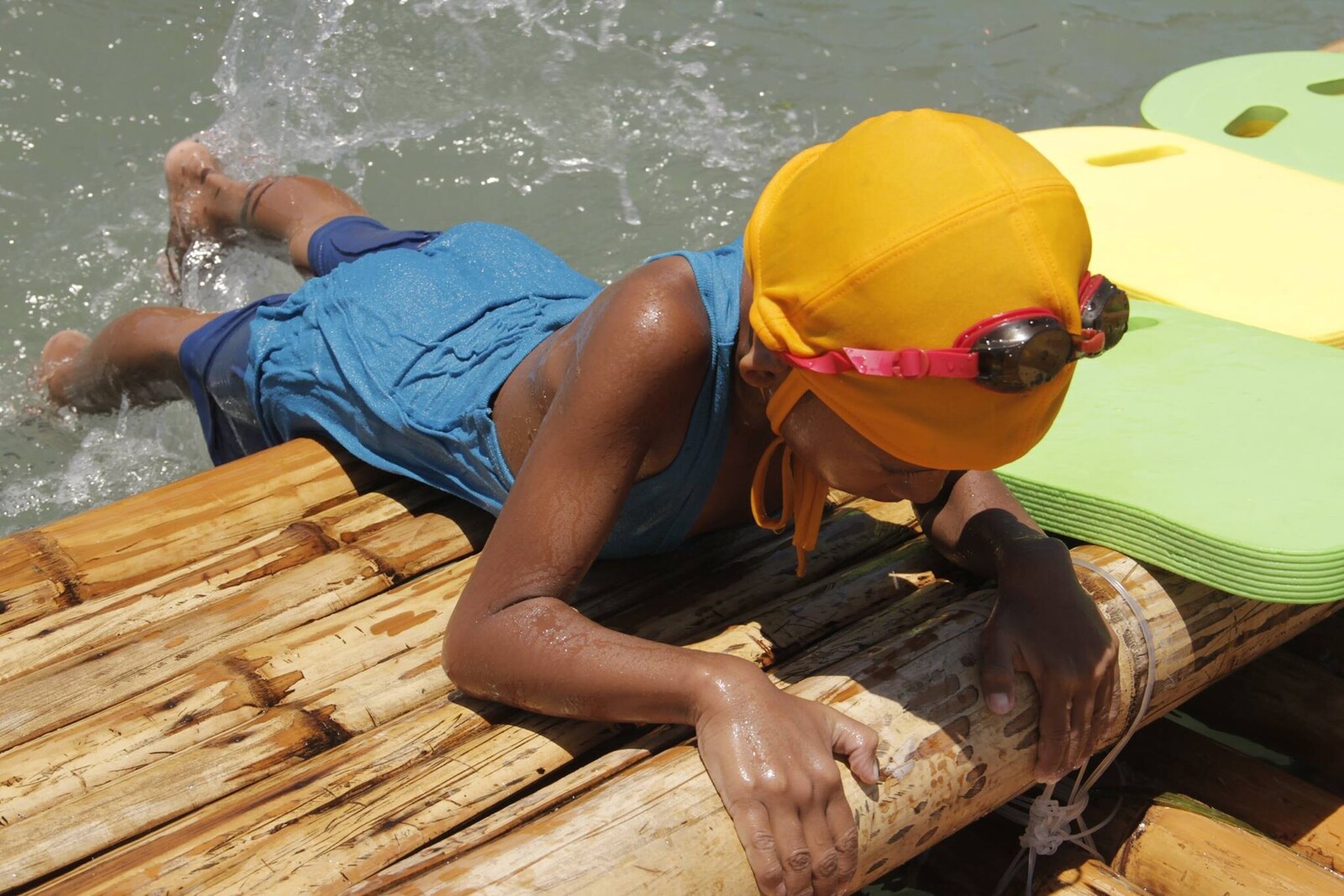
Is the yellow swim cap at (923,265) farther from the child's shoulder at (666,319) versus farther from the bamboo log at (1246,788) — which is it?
the bamboo log at (1246,788)

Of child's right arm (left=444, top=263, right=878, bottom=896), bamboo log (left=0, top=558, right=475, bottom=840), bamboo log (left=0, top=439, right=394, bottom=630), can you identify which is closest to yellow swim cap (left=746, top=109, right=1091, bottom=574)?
child's right arm (left=444, top=263, right=878, bottom=896)

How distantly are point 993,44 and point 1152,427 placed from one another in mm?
4862

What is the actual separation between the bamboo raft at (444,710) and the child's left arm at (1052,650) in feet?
0.13

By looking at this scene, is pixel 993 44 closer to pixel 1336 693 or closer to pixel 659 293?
pixel 1336 693

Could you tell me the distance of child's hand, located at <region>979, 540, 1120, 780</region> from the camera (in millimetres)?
2010

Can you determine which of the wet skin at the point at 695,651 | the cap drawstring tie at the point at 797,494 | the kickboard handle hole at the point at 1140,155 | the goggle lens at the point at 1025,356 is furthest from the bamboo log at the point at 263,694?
the kickboard handle hole at the point at 1140,155

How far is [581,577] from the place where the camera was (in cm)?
204

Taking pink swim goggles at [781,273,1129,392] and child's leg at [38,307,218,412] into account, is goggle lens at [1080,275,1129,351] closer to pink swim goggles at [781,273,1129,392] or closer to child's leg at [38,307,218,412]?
pink swim goggles at [781,273,1129,392]

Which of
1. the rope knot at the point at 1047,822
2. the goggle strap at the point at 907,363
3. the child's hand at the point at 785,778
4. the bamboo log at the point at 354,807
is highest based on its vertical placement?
the goggle strap at the point at 907,363

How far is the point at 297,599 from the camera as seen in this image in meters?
2.60

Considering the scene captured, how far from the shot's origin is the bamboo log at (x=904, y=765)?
64.9 inches

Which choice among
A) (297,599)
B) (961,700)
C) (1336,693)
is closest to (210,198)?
(297,599)

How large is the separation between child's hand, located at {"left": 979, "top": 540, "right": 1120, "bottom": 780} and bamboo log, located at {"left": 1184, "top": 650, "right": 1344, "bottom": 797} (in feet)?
2.89

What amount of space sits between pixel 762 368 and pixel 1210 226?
91.1 inches
